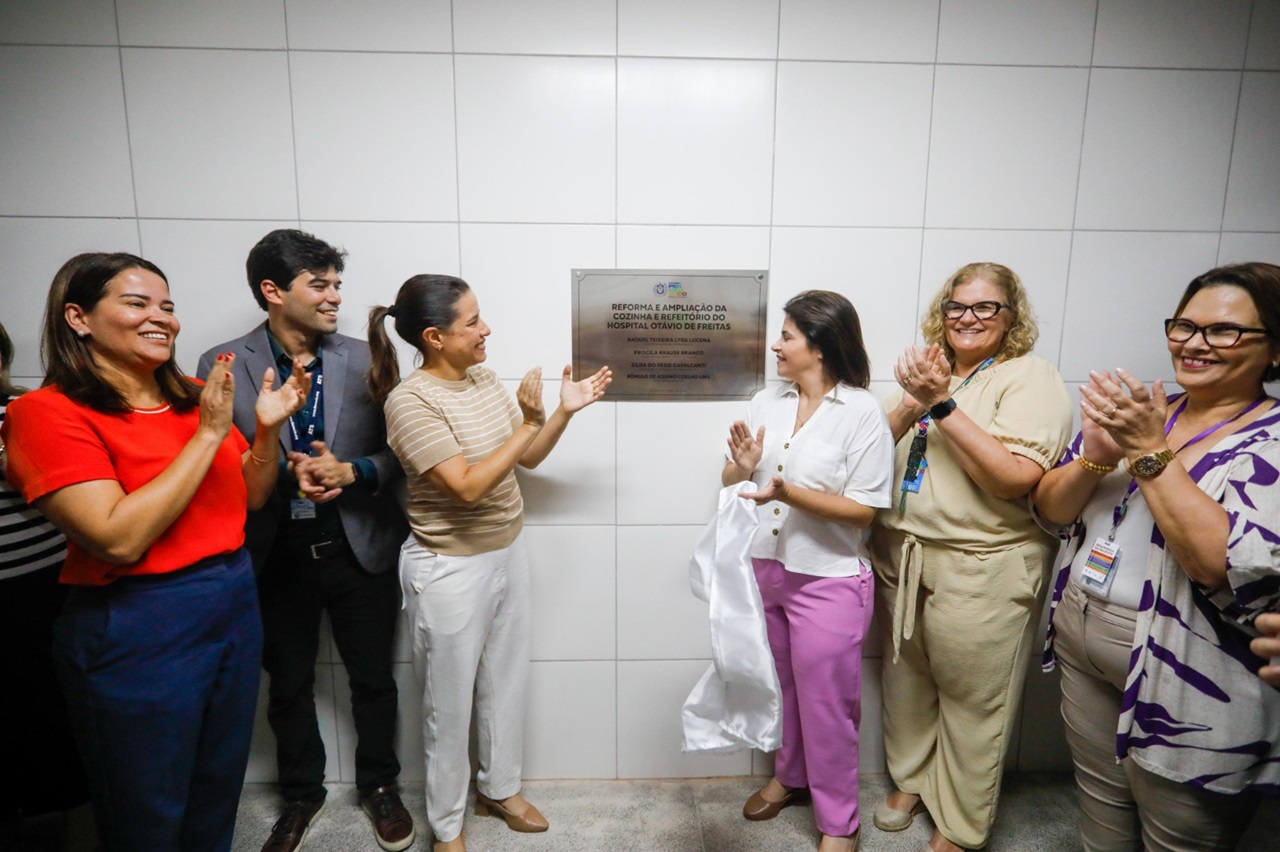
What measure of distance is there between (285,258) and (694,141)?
1191 millimetres

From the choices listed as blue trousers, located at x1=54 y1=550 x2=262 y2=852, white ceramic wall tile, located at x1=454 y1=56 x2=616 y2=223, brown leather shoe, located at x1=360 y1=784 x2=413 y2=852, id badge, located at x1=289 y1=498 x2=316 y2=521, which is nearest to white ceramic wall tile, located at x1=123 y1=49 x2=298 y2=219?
white ceramic wall tile, located at x1=454 y1=56 x2=616 y2=223

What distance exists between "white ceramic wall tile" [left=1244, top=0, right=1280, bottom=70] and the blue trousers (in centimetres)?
315

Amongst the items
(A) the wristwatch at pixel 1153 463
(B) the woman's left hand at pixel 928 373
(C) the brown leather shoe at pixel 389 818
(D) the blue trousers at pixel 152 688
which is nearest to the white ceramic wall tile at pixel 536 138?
(B) the woman's left hand at pixel 928 373

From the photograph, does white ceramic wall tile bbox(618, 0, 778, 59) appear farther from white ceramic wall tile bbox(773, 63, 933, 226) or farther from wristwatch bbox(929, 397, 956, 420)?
wristwatch bbox(929, 397, 956, 420)

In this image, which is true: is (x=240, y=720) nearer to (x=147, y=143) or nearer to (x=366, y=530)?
(x=366, y=530)

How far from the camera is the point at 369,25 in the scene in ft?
5.78

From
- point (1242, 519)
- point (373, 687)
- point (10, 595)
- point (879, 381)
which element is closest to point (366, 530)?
point (373, 687)

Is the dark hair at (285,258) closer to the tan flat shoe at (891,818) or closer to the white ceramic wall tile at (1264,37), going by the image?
the tan flat shoe at (891,818)

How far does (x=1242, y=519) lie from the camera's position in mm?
1076

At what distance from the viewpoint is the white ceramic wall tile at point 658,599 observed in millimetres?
2027

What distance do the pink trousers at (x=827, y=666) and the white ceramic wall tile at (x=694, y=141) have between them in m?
1.08

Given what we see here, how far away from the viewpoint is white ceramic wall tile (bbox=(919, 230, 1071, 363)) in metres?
1.91

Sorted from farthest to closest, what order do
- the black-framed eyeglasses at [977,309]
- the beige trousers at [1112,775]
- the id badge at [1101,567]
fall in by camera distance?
the black-framed eyeglasses at [977,309], the id badge at [1101,567], the beige trousers at [1112,775]

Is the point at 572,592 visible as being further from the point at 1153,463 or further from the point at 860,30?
the point at 860,30
